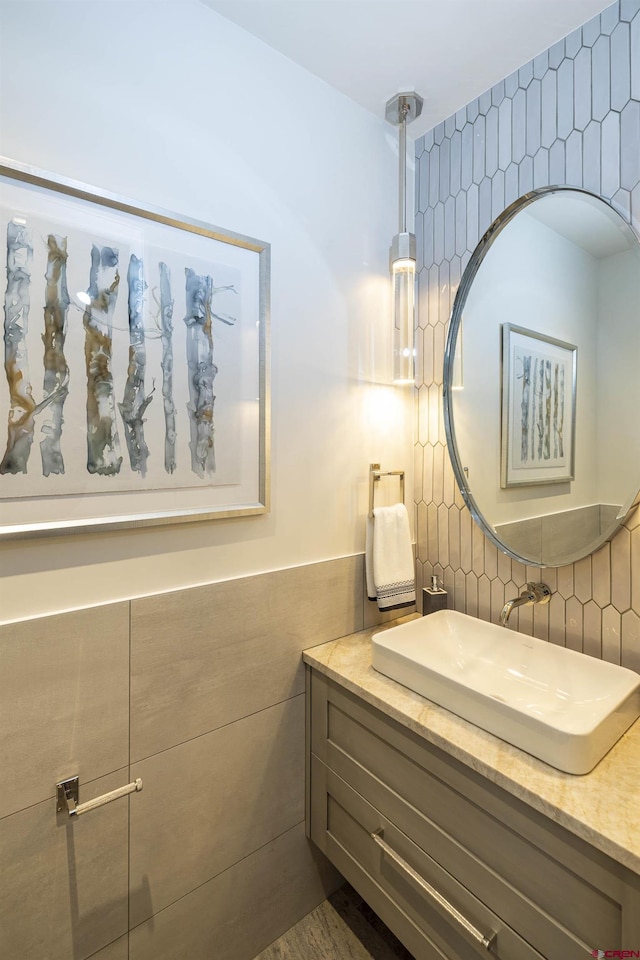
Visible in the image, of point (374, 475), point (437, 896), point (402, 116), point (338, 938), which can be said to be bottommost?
point (338, 938)

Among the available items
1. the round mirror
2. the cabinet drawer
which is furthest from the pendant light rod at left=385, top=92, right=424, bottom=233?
the cabinet drawer

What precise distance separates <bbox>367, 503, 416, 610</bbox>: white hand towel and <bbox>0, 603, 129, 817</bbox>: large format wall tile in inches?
29.6

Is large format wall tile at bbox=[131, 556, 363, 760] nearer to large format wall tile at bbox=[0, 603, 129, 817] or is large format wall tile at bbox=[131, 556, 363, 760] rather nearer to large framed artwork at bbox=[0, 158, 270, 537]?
large format wall tile at bbox=[0, 603, 129, 817]

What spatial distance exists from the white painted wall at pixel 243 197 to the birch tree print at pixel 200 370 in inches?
7.0

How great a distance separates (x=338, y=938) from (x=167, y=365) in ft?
5.61

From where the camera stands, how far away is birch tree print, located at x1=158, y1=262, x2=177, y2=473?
115cm

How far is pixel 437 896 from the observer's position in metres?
1.03

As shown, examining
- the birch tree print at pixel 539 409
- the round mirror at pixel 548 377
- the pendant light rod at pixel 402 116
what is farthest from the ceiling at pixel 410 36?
the birch tree print at pixel 539 409

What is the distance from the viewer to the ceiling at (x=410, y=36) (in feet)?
3.97

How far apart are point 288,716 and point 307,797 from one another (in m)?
0.28

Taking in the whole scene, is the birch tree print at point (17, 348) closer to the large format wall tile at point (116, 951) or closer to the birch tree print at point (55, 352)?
the birch tree print at point (55, 352)

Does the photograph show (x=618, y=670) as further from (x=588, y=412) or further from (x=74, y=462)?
(x=74, y=462)

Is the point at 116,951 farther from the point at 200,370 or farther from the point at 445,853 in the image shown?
the point at 200,370

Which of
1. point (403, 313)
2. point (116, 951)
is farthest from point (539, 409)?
point (116, 951)
